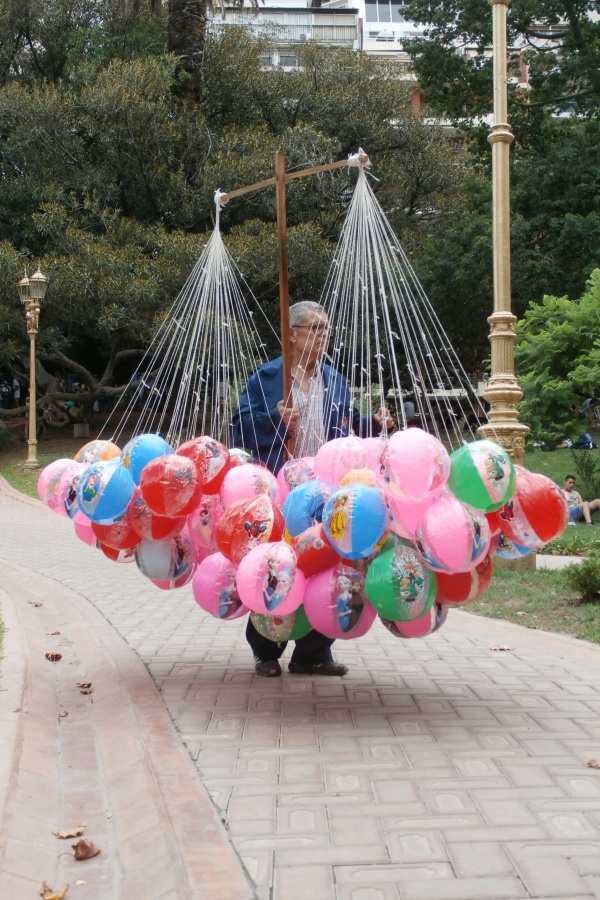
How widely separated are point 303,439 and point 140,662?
5.88ft

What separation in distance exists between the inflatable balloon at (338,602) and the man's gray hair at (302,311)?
1.51 meters

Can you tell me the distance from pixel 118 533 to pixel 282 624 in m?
0.97

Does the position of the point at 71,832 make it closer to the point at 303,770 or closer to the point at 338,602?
the point at 303,770

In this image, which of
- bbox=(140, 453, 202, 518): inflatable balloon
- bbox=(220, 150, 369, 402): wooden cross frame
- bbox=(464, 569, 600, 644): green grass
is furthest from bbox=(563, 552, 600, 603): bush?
bbox=(140, 453, 202, 518): inflatable balloon

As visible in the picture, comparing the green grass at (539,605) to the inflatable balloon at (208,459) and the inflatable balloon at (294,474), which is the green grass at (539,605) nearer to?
the inflatable balloon at (294,474)

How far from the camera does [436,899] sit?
8.71 feet

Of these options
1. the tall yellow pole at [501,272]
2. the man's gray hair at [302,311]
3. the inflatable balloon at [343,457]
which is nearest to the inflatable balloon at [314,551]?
the inflatable balloon at [343,457]

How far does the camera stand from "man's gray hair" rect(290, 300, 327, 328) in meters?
5.09

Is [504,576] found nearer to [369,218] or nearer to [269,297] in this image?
[369,218]

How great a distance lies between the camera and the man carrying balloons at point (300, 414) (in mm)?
5105

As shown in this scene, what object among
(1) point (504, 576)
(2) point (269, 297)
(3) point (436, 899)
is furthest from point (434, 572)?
(2) point (269, 297)

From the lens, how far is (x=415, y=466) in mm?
3869

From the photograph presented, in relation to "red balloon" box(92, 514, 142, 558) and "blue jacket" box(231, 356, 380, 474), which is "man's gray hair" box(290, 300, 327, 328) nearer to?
"blue jacket" box(231, 356, 380, 474)

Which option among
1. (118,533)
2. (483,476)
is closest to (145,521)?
(118,533)
